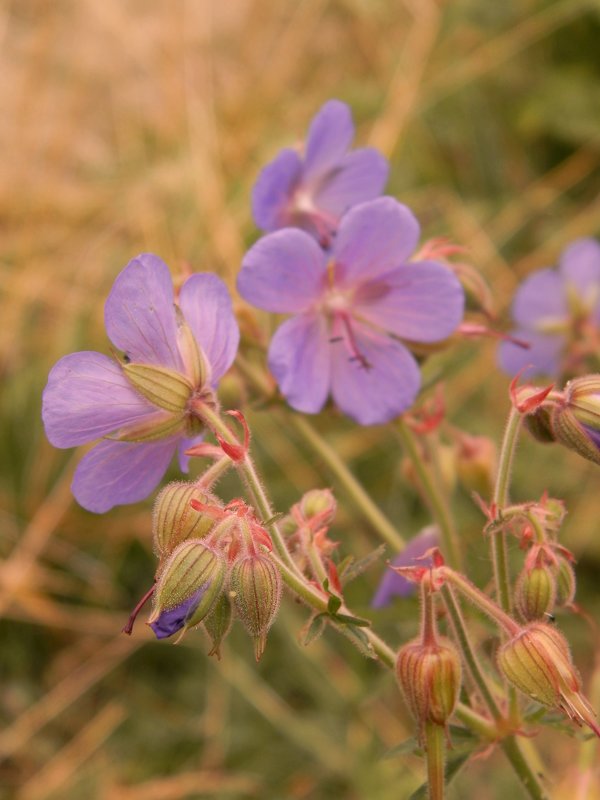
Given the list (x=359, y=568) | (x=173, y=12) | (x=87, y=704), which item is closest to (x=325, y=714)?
(x=87, y=704)

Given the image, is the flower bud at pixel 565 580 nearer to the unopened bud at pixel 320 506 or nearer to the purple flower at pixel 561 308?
the unopened bud at pixel 320 506

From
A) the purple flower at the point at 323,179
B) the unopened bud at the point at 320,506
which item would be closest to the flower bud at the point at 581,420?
the unopened bud at the point at 320,506

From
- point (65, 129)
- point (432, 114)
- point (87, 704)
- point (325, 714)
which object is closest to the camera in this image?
point (325, 714)

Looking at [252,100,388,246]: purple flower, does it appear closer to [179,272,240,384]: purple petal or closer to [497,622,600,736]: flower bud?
[179,272,240,384]: purple petal

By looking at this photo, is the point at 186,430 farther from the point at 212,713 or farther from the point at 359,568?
the point at 212,713

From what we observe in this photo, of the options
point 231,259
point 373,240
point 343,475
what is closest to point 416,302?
point 373,240

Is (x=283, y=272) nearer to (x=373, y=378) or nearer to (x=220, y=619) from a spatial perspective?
(x=373, y=378)

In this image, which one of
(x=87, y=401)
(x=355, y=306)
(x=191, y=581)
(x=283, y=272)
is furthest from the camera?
(x=355, y=306)
